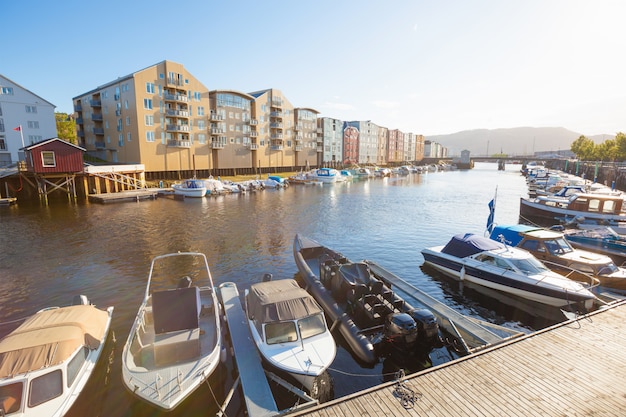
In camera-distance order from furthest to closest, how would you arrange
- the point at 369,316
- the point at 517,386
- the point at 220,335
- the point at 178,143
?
the point at 178,143 < the point at 369,316 < the point at 220,335 < the point at 517,386

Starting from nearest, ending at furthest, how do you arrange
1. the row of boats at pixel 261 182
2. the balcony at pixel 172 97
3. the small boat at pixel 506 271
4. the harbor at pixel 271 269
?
the harbor at pixel 271 269
the small boat at pixel 506 271
the row of boats at pixel 261 182
the balcony at pixel 172 97

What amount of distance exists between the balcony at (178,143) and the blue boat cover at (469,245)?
61019 mm

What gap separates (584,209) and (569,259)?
17941 mm

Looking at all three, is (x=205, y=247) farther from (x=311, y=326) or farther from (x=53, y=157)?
(x=53, y=157)

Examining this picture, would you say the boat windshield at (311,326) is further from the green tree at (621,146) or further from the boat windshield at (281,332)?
the green tree at (621,146)

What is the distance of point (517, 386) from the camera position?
8.95m

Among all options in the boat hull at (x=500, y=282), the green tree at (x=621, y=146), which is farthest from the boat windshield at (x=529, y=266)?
the green tree at (x=621, y=146)

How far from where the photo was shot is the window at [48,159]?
159 ft

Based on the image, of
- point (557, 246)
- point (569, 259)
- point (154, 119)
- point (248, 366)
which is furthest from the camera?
point (154, 119)

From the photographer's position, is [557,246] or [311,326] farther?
[557,246]

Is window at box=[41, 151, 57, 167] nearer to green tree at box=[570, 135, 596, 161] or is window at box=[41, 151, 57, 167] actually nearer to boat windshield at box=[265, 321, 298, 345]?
boat windshield at box=[265, 321, 298, 345]

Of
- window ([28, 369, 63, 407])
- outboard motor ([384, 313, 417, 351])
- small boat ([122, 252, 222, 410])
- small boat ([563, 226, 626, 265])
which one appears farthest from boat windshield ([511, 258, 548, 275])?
window ([28, 369, 63, 407])

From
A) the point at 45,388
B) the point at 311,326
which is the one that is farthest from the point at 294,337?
the point at 45,388

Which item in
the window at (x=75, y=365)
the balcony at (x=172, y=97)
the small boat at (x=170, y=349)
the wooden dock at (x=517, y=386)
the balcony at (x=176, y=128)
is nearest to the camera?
the wooden dock at (x=517, y=386)
